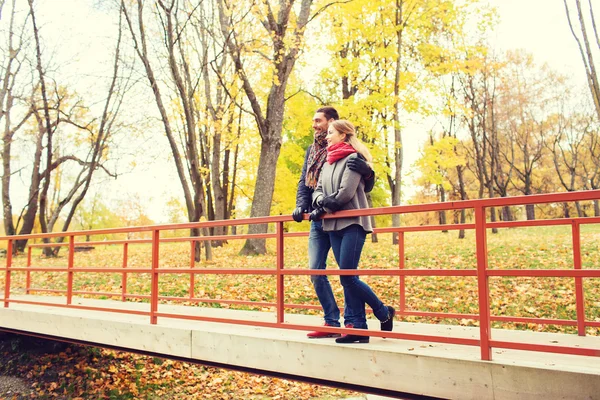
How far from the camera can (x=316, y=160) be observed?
15.7 ft

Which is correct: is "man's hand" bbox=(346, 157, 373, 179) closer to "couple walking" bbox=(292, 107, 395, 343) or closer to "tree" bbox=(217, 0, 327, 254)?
"couple walking" bbox=(292, 107, 395, 343)

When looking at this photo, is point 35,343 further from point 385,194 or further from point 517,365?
point 385,194

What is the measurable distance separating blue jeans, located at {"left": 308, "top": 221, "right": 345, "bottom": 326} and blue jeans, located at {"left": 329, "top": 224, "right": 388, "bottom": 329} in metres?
0.21

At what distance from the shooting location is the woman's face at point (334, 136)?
445 cm

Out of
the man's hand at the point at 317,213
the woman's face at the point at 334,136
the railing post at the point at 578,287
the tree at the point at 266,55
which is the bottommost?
the railing post at the point at 578,287

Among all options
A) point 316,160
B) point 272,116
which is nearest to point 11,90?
point 272,116

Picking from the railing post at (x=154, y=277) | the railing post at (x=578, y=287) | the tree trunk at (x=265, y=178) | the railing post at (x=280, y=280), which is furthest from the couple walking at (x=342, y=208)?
the tree trunk at (x=265, y=178)

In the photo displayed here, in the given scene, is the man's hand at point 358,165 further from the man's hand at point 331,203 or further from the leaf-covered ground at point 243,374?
the leaf-covered ground at point 243,374

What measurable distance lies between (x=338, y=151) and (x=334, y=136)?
0.14m

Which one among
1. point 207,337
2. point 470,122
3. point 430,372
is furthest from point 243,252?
point 470,122

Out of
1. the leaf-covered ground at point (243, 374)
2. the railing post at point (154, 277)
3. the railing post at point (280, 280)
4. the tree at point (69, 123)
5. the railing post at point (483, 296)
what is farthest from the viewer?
the tree at point (69, 123)

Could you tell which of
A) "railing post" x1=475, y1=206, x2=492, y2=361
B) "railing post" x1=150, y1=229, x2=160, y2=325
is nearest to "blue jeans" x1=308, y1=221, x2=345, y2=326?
"railing post" x1=475, y1=206, x2=492, y2=361

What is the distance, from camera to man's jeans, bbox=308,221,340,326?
4664 mm

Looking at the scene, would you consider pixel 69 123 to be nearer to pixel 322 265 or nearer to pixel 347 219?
pixel 322 265
